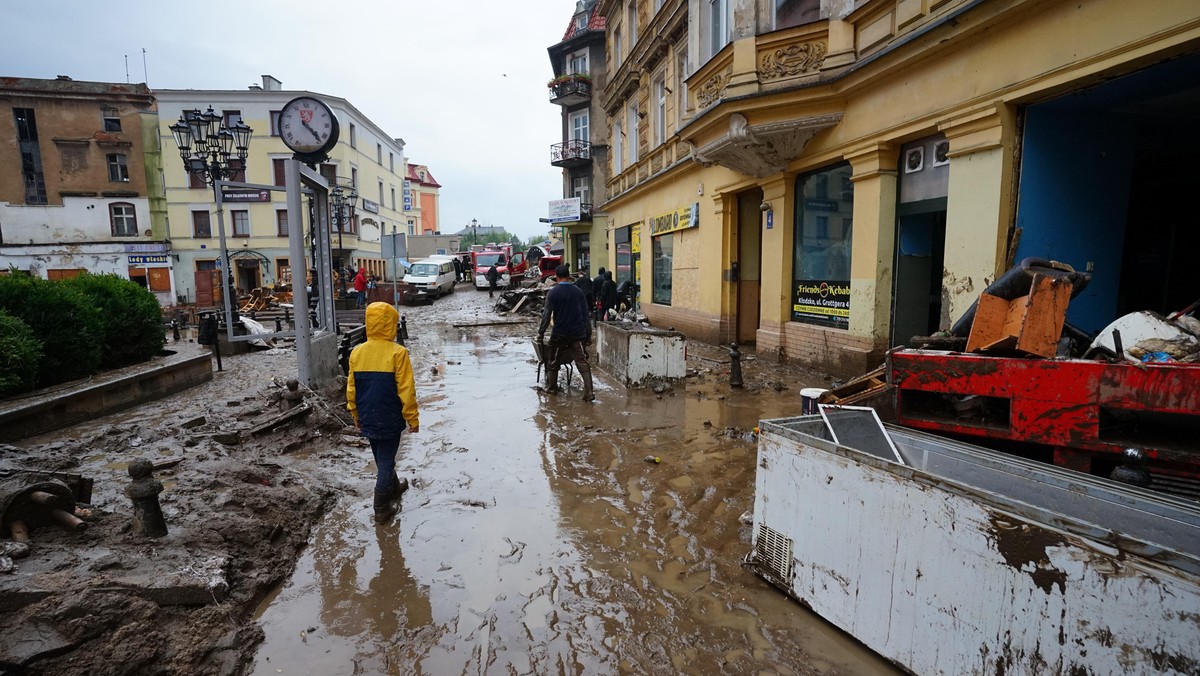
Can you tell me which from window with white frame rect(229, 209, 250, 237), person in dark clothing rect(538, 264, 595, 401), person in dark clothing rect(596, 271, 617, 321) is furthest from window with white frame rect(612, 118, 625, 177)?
window with white frame rect(229, 209, 250, 237)

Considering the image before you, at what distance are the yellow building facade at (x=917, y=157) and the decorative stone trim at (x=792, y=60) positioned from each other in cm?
3

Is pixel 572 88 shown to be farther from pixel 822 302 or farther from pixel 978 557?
pixel 978 557

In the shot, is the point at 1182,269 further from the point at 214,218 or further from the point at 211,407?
the point at 214,218

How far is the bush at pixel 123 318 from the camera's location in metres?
8.16

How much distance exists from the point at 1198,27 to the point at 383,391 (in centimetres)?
688

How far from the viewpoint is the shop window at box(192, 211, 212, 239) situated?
33.7 m

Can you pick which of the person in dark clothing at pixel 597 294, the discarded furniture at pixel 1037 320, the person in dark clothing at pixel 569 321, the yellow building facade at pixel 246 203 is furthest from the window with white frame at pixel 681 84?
the yellow building facade at pixel 246 203

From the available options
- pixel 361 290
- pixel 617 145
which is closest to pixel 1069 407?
pixel 617 145

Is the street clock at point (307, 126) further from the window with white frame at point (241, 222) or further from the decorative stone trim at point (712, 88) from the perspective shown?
the window with white frame at point (241, 222)

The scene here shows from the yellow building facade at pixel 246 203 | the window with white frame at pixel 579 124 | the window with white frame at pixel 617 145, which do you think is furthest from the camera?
the yellow building facade at pixel 246 203

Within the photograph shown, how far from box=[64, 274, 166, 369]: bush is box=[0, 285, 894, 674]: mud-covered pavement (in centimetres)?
208

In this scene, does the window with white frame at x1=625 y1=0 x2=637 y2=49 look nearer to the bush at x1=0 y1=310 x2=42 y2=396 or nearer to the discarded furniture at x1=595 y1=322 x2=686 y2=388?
the discarded furniture at x1=595 y1=322 x2=686 y2=388

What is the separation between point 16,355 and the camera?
5992 mm

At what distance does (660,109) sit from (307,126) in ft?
37.2
